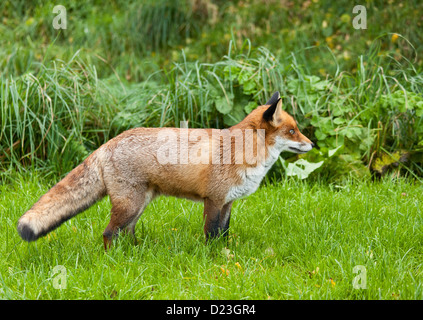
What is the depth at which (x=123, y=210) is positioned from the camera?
4.23 m

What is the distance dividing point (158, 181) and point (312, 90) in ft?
10.8

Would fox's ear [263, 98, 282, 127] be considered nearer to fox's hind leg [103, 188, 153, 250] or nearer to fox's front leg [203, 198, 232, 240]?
fox's front leg [203, 198, 232, 240]

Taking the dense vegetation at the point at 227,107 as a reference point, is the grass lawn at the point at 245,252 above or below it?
below

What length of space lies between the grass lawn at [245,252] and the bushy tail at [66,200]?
1.14 ft

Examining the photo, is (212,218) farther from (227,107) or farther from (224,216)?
(227,107)

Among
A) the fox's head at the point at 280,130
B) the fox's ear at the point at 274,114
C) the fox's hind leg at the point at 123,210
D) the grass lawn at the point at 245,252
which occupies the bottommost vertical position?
the grass lawn at the point at 245,252

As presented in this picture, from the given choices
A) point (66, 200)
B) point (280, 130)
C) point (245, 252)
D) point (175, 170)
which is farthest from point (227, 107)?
point (66, 200)

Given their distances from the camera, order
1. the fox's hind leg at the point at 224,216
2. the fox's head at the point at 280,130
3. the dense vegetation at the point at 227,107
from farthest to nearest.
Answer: the dense vegetation at the point at 227,107 < the fox's hind leg at the point at 224,216 < the fox's head at the point at 280,130

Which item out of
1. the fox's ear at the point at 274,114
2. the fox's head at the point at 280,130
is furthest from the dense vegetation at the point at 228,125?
the fox's ear at the point at 274,114

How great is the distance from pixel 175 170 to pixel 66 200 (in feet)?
3.19

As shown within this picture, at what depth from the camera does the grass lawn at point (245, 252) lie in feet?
12.0

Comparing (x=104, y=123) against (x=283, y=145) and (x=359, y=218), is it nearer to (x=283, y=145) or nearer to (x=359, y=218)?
(x=283, y=145)

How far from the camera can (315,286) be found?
3693mm

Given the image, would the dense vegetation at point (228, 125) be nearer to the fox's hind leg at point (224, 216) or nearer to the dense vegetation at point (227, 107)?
the dense vegetation at point (227, 107)
